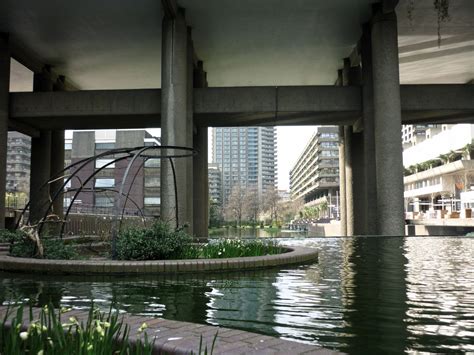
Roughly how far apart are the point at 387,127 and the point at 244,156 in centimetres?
16793

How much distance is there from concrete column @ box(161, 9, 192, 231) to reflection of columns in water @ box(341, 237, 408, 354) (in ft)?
46.1

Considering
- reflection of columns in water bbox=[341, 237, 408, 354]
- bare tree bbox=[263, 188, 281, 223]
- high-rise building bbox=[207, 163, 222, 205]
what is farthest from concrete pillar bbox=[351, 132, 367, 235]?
high-rise building bbox=[207, 163, 222, 205]

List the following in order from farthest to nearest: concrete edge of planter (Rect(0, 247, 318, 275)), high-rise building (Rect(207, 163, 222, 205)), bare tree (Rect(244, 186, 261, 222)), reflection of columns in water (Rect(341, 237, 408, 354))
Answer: high-rise building (Rect(207, 163, 222, 205)) → bare tree (Rect(244, 186, 261, 222)) → concrete edge of planter (Rect(0, 247, 318, 275)) → reflection of columns in water (Rect(341, 237, 408, 354))

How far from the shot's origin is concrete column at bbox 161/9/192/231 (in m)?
22.1

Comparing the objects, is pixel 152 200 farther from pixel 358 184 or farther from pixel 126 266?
pixel 126 266

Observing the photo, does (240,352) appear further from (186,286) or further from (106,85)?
(106,85)

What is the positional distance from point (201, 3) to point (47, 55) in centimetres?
1216

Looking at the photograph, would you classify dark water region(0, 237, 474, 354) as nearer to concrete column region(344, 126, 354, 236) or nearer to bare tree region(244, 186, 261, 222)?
concrete column region(344, 126, 354, 236)

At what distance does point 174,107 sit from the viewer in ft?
73.3

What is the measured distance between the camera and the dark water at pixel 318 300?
3879mm

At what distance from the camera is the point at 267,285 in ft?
21.5

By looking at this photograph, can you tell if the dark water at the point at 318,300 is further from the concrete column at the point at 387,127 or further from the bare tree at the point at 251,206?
the bare tree at the point at 251,206

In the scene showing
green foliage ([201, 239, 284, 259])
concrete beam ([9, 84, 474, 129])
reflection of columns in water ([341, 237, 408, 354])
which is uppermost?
concrete beam ([9, 84, 474, 129])

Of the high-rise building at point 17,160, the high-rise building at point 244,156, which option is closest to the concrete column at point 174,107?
the high-rise building at point 17,160
